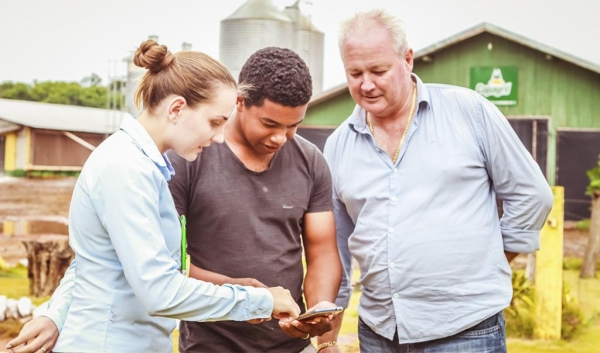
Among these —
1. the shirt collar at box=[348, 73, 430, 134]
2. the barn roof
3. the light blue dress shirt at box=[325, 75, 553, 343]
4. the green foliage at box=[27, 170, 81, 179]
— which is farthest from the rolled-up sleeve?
the green foliage at box=[27, 170, 81, 179]

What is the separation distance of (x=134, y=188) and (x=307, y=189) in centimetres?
74

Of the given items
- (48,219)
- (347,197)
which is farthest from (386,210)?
(48,219)

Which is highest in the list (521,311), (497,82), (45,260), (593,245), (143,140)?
(497,82)

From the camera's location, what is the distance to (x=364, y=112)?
93.1 inches

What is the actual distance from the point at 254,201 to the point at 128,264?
633 mm

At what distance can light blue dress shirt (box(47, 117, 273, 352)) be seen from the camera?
151 cm

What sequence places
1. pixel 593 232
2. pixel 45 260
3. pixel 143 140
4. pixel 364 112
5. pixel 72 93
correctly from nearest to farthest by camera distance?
pixel 143 140 → pixel 364 112 → pixel 593 232 → pixel 72 93 → pixel 45 260

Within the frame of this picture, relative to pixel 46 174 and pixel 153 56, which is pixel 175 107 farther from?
pixel 46 174

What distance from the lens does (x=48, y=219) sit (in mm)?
4848

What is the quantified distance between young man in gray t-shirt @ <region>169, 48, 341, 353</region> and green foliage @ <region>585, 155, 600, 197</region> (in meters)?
3.01

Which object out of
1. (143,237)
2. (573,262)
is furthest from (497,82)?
(143,237)

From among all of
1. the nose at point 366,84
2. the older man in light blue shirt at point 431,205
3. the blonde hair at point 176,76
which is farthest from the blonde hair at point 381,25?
the blonde hair at point 176,76

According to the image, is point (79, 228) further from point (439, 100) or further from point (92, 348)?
point (439, 100)

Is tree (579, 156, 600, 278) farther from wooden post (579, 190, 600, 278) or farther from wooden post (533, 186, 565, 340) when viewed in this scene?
wooden post (533, 186, 565, 340)
